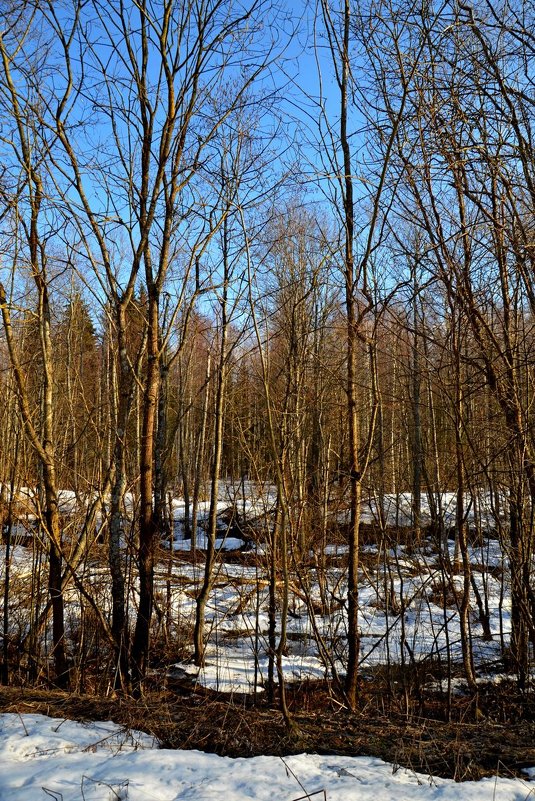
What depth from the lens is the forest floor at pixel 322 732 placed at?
325 cm

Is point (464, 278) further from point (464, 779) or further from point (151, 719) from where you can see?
point (151, 719)

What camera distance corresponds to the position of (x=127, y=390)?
5.19 m

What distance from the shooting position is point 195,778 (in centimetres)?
290

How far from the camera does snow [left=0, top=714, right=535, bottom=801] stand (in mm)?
2736

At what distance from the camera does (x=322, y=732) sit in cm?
371

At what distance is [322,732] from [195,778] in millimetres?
1101

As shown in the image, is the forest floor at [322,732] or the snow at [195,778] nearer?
the snow at [195,778]

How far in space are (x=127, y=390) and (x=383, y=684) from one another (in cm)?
401

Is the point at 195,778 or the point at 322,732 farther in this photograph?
the point at 322,732

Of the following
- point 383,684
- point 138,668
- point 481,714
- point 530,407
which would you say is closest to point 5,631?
point 138,668

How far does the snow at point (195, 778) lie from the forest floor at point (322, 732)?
173mm

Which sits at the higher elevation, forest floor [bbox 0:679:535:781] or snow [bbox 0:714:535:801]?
snow [bbox 0:714:535:801]

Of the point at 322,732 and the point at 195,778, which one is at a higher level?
the point at 195,778

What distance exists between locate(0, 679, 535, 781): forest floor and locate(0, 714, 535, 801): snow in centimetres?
17
